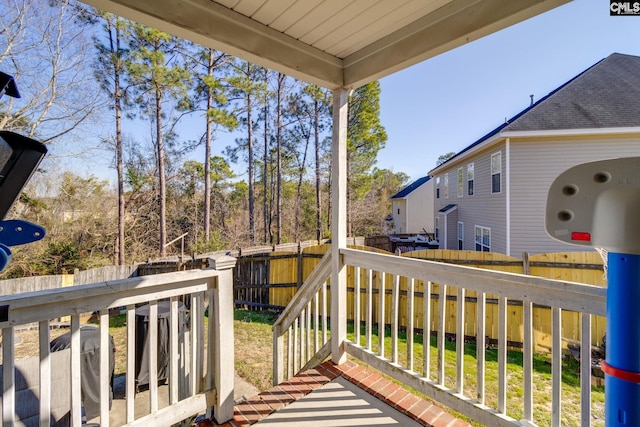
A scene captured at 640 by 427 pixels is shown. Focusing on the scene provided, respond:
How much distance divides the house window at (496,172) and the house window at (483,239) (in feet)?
4.16

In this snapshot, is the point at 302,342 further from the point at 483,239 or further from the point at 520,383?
the point at 483,239

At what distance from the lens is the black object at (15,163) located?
3.25ft

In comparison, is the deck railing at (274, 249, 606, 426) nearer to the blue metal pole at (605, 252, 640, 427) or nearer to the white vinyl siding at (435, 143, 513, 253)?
the blue metal pole at (605, 252, 640, 427)

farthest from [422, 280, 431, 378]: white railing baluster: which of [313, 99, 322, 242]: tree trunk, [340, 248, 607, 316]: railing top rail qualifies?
[313, 99, 322, 242]: tree trunk

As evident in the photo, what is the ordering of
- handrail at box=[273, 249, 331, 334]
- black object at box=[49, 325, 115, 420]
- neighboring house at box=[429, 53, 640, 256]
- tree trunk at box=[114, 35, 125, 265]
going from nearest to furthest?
1. black object at box=[49, 325, 115, 420]
2. handrail at box=[273, 249, 331, 334]
3. neighboring house at box=[429, 53, 640, 256]
4. tree trunk at box=[114, 35, 125, 265]

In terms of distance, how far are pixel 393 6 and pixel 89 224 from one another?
1209cm

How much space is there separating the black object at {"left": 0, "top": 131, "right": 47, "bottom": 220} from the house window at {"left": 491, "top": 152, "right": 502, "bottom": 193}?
8.88 metres

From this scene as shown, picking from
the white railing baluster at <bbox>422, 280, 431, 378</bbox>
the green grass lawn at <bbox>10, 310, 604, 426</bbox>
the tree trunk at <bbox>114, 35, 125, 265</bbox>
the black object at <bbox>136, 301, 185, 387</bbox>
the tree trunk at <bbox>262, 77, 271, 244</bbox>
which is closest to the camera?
the white railing baluster at <bbox>422, 280, 431, 378</bbox>

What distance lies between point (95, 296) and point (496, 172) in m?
8.99

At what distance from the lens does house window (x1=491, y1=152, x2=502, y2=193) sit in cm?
787

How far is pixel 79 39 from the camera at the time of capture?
8.86 m

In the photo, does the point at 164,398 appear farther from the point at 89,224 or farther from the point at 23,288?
the point at 89,224

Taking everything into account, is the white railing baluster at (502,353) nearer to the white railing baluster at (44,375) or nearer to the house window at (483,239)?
the white railing baluster at (44,375)

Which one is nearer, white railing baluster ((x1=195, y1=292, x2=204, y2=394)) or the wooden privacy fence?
white railing baluster ((x1=195, y1=292, x2=204, y2=394))
